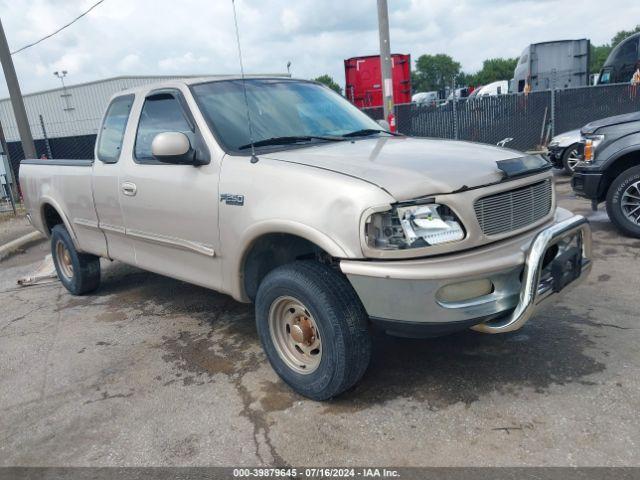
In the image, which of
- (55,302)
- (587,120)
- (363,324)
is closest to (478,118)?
(587,120)

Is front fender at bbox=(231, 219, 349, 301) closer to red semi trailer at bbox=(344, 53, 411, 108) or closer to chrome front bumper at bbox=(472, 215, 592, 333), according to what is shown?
chrome front bumper at bbox=(472, 215, 592, 333)

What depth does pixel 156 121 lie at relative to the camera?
14.0 feet

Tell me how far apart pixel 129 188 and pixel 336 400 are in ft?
7.66

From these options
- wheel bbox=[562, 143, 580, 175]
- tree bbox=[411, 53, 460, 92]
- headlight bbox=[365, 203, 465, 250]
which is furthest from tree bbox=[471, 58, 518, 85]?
headlight bbox=[365, 203, 465, 250]

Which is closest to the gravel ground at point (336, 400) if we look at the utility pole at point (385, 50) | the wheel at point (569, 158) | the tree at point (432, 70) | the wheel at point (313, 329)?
the wheel at point (313, 329)

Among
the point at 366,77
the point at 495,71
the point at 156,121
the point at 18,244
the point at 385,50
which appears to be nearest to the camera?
the point at 156,121

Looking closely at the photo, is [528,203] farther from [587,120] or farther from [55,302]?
[587,120]

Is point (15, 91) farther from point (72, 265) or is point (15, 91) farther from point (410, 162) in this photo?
point (410, 162)

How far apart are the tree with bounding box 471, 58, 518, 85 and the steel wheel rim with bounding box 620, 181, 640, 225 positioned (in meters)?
98.2

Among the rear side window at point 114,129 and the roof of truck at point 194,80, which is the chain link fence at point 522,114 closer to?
the rear side window at point 114,129

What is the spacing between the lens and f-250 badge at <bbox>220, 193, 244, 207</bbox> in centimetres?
334

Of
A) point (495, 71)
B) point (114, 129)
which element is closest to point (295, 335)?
point (114, 129)

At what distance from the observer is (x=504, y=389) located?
3158 millimetres

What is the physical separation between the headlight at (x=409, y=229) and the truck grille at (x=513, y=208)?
0.64ft
